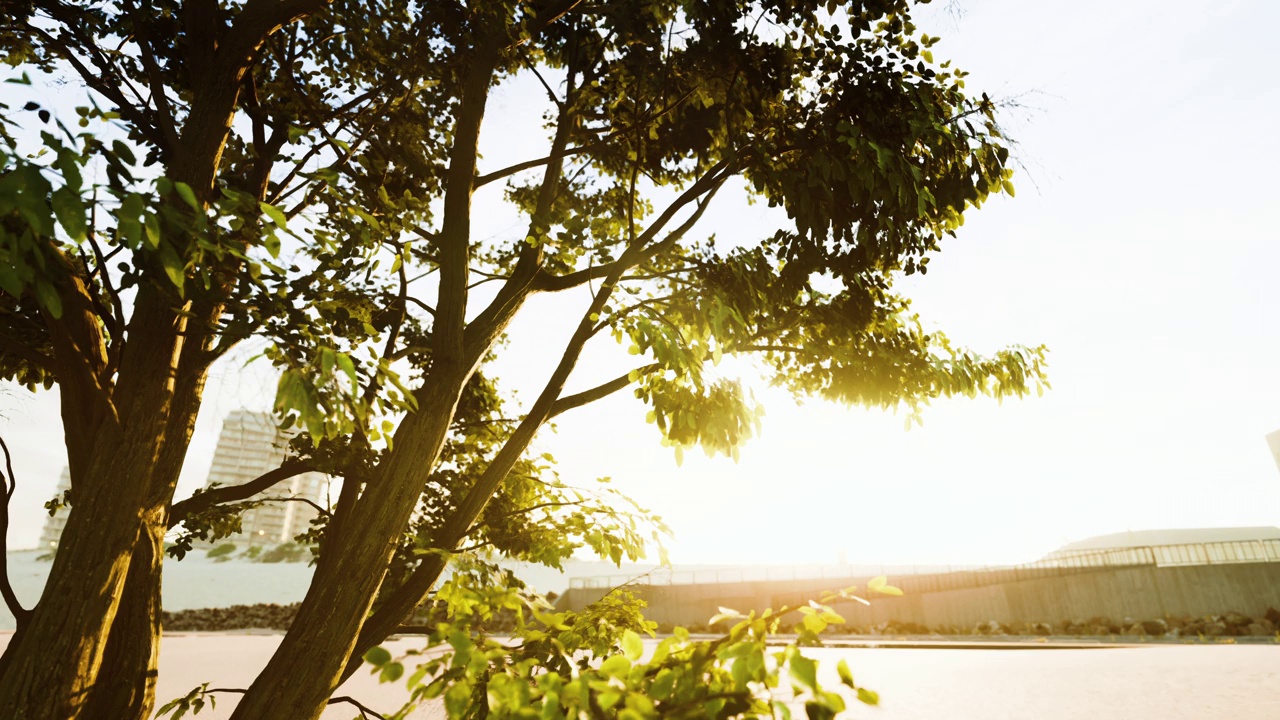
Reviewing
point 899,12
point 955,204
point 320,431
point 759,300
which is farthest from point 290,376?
point 899,12

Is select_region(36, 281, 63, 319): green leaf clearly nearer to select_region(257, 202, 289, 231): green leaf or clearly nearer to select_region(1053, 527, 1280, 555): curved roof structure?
select_region(257, 202, 289, 231): green leaf

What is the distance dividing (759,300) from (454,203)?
2452 millimetres

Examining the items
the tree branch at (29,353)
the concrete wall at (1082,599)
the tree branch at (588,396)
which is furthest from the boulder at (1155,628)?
the tree branch at (29,353)

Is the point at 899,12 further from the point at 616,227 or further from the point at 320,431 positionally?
the point at 320,431

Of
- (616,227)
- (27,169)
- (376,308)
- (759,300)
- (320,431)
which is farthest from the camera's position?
(616,227)

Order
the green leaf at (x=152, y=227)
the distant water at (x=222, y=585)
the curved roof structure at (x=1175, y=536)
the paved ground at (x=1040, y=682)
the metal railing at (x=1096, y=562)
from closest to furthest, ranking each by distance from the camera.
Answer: the green leaf at (x=152, y=227)
the paved ground at (x=1040, y=682)
the metal railing at (x=1096, y=562)
the distant water at (x=222, y=585)
the curved roof structure at (x=1175, y=536)

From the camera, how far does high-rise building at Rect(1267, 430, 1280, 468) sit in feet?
171

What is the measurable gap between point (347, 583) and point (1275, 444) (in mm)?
76173

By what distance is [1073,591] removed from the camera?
62.5 feet

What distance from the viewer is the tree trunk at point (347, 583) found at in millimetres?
3279

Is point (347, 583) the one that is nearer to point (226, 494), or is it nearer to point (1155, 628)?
point (226, 494)

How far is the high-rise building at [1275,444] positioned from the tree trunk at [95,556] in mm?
75925

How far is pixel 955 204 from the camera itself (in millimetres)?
4109

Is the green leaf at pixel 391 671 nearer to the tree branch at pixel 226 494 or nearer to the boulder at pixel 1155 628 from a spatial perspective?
the tree branch at pixel 226 494
